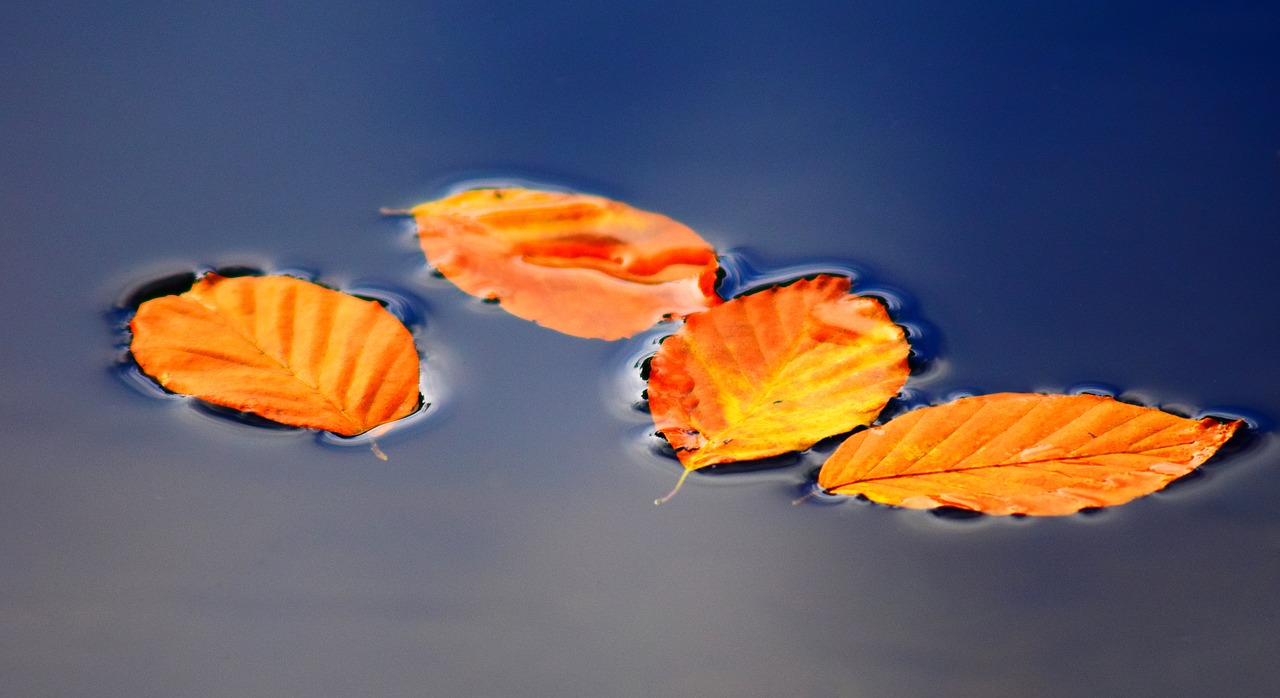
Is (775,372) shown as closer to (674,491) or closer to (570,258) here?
(674,491)

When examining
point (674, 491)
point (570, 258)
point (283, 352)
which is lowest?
point (674, 491)

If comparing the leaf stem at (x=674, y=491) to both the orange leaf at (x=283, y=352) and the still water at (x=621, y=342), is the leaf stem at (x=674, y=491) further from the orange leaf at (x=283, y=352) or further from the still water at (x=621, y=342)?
the orange leaf at (x=283, y=352)

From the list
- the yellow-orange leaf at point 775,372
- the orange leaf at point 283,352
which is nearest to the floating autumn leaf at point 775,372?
the yellow-orange leaf at point 775,372

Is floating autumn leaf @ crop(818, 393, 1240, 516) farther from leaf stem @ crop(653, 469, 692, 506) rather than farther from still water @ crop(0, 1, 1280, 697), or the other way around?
leaf stem @ crop(653, 469, 692, 506)

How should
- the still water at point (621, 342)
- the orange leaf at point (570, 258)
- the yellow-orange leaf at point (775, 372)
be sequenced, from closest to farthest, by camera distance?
the still water at point (621, 342) < the yellow-orange leaf at point (775, 372) < the orange leaf at point (570, 258)

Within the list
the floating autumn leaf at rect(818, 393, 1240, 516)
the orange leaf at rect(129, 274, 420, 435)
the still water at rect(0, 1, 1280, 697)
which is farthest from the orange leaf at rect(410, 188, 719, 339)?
the floating autumn leaf at rect(818, 393, 1240, 516)

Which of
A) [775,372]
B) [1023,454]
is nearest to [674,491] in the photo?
[775,372]

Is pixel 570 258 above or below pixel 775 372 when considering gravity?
above
